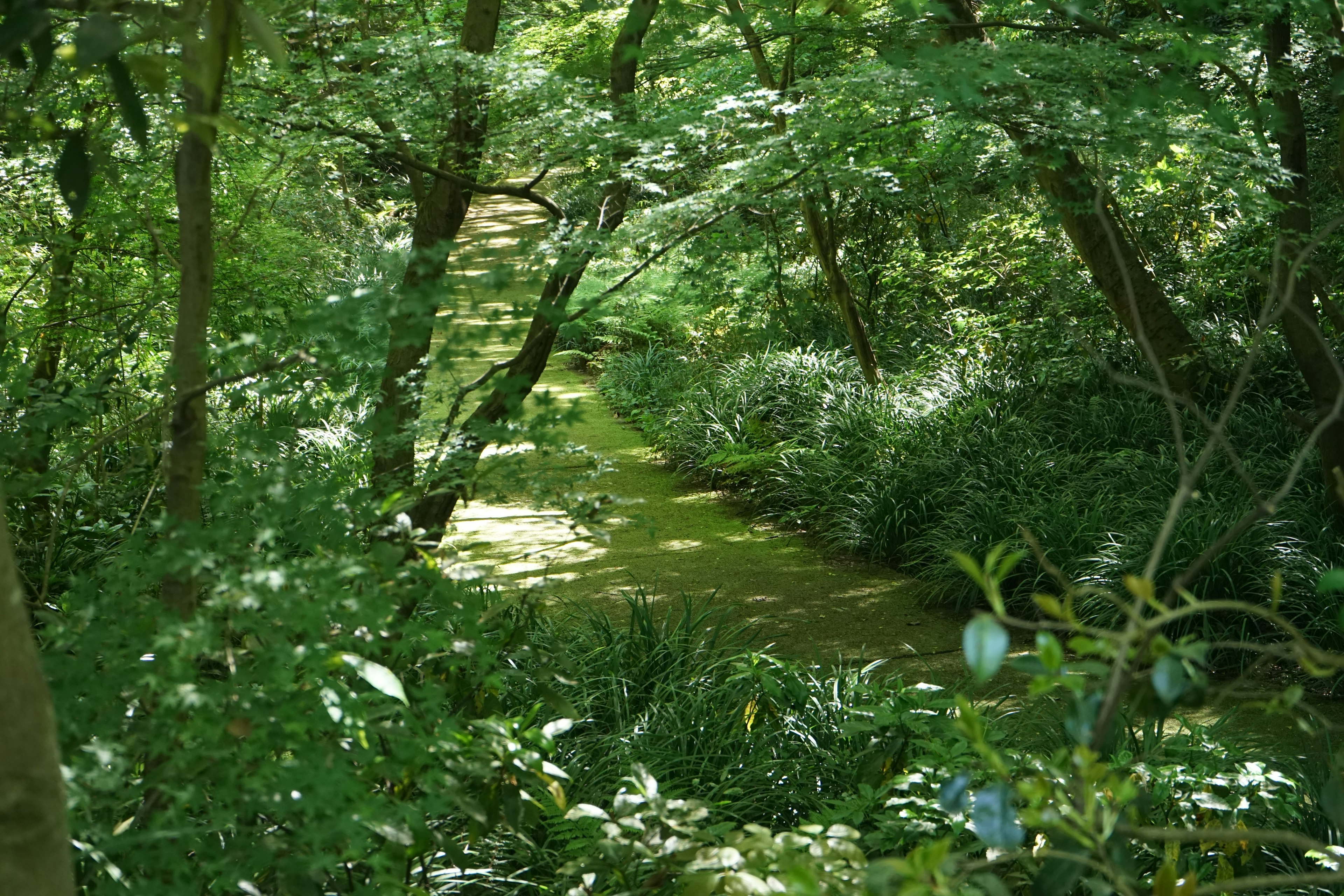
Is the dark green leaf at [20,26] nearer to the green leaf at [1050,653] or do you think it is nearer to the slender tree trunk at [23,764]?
the slender tree trunk at [23,764]

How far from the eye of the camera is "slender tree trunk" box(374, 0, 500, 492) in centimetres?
194

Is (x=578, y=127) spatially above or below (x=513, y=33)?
below

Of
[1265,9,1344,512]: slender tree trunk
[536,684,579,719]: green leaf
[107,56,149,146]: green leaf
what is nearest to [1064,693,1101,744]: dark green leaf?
[536,684,579,719]: green leaf

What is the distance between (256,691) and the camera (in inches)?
65.1

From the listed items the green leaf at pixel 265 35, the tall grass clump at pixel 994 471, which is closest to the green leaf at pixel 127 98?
the green leaf at pixel 265 35

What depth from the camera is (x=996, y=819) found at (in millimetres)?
1250

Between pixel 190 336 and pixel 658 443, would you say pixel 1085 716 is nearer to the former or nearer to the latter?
pixel 190 336

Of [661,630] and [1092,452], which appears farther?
[1092,452]

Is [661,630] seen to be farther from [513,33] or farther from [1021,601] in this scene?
[513,33]

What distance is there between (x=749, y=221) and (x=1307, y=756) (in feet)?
9.62

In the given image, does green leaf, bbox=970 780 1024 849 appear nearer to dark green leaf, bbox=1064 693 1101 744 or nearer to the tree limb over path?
dark green leaf, bbox=1064 693 1101 744

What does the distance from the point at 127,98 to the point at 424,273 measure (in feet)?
1.92

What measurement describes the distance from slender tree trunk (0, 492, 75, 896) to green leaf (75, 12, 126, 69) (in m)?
0.53

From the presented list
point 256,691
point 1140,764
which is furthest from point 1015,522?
point 256,691
